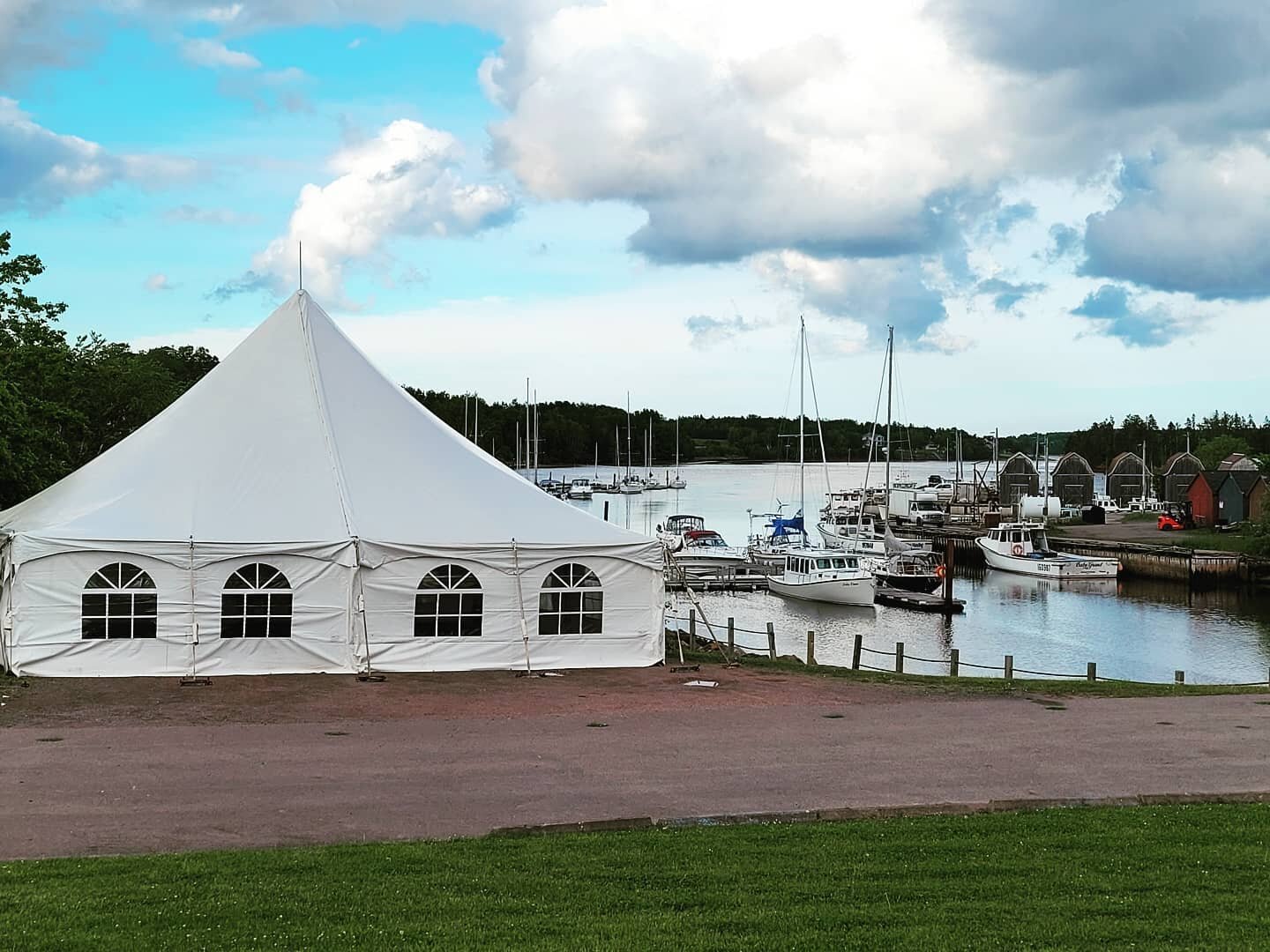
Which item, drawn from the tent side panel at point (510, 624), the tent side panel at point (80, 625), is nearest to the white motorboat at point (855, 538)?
the tent side panel at point (510, 624)

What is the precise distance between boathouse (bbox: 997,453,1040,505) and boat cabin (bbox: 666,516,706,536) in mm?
32854

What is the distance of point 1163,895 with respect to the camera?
7.92 meters

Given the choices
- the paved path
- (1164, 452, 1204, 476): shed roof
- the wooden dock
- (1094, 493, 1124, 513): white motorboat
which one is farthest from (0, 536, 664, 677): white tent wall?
(1094, 493, 1124, 513): white motorboat

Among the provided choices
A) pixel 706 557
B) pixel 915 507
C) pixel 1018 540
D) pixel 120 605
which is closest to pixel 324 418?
pixel 120 605

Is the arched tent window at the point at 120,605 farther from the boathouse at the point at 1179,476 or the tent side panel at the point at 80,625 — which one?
the boathouse at the point at 1179,476

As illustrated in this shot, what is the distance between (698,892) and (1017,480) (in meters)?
90.9

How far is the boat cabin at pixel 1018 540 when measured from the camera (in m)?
63.8

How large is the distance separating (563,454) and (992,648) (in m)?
141

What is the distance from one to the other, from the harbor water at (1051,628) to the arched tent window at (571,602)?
795cm

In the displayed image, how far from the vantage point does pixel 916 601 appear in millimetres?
48531

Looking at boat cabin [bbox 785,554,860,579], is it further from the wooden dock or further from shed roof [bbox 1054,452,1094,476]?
shed roof [bbox 1054,452,1094,476]

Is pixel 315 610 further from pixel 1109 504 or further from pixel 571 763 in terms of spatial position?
pixel 1109 504

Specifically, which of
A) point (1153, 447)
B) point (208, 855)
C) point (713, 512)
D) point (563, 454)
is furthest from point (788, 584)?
point (563, 454)

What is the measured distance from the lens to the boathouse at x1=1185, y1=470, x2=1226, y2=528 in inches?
2928
